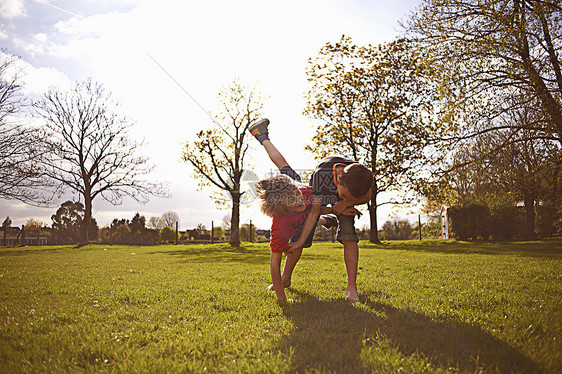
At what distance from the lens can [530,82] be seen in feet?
37.9

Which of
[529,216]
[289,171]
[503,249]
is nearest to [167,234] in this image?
[503,249]

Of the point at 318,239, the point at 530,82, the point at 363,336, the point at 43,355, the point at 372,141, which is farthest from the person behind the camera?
the point at 318,239

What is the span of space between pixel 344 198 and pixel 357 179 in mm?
346

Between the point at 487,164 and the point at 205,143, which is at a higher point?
the point at 205,143

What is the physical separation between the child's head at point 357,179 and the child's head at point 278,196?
1.81 feet

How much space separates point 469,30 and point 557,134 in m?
5.13

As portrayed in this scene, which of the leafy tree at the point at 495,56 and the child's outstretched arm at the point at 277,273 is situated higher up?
the leafy tree at the point at 495,56

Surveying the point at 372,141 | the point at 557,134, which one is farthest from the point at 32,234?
the point at 557,134

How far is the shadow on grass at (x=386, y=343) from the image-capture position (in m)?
1.91

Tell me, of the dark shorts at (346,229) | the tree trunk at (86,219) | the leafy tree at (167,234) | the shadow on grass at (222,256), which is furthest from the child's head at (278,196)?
the leafy tree at (167,234)

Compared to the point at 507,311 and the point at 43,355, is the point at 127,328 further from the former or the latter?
the point at 507,311

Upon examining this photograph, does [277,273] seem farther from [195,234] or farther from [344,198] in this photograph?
[195,234]

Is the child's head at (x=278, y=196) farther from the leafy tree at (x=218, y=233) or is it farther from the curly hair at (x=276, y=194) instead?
the leafy tree at (x=218, y=233)

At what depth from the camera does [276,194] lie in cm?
353
